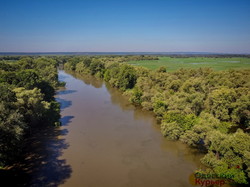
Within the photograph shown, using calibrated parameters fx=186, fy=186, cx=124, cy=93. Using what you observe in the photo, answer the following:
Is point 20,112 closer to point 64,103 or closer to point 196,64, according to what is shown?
point 64,103

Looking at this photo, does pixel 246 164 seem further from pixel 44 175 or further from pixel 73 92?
pixel 73 92

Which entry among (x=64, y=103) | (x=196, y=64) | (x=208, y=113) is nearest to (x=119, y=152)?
(x=208, y=113)

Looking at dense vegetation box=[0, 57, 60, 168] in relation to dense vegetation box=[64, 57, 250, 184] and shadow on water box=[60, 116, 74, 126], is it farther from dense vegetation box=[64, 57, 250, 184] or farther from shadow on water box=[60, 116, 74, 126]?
dense vegetation box=[64, 57, 250, 184]

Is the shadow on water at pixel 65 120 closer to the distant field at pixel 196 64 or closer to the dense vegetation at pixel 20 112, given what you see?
the dense vegetation at pixel 20 112

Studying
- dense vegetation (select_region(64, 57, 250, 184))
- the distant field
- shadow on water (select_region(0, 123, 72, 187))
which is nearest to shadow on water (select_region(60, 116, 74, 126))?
shadow on water (select_region(0, 123, 72, 187))

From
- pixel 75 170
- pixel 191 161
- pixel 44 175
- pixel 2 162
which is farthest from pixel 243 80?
pixel 2 162

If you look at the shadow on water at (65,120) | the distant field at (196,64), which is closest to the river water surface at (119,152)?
the shadow on water at (65,120)
